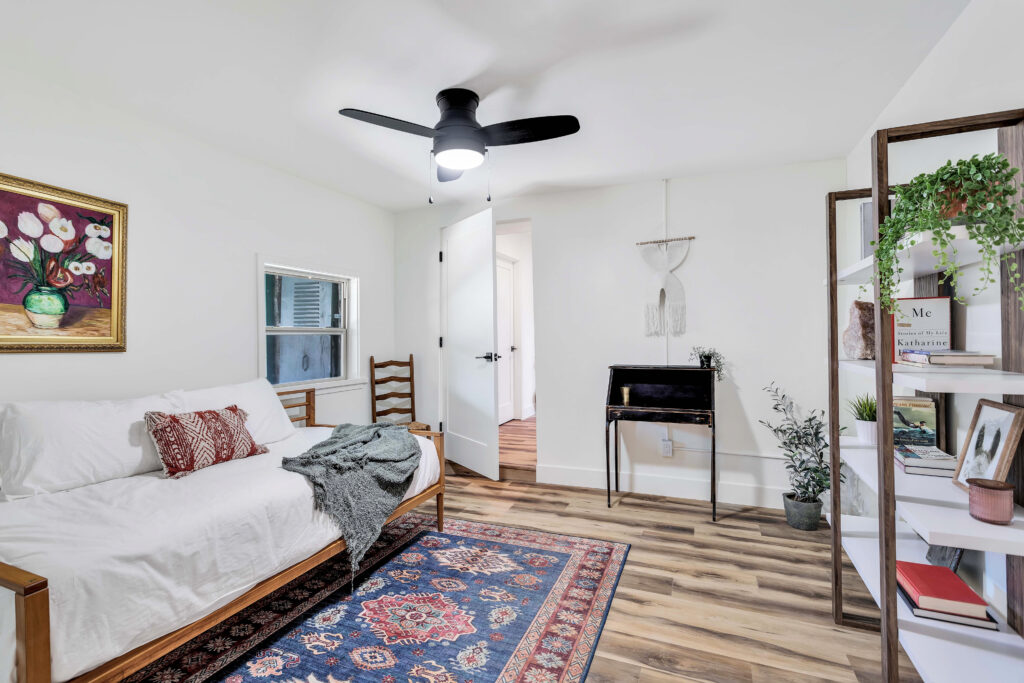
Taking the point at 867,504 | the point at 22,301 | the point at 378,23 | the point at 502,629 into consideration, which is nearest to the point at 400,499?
the point at 502,629

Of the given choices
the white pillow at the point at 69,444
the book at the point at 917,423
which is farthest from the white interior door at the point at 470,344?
the book at the point at 917,423

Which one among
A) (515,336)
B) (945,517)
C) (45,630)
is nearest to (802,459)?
(945,517)

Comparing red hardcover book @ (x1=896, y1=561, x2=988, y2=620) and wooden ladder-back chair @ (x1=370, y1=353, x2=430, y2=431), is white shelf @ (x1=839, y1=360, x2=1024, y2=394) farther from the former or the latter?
wooden ladder-back chair @ (x1=370, y1=353, x2=430, y2=431)

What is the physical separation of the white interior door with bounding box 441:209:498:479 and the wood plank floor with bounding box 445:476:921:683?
59 cm

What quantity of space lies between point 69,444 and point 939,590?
3.29 meters

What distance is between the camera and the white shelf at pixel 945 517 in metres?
1.13

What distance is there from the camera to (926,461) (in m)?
1.67

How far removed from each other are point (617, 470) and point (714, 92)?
2700mm

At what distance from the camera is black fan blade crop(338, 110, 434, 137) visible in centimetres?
211

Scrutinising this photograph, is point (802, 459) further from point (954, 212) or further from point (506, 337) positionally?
point (506, 337)

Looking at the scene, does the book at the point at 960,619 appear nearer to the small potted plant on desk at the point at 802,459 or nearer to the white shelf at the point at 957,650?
the white shelf at the point at 957,650

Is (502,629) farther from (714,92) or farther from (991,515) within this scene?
(714,92)

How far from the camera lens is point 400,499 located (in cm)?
262

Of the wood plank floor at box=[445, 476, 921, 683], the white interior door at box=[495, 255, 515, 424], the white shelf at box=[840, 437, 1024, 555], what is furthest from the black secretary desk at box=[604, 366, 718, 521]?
the white interior door at box=[495, 255, 515, 424]
